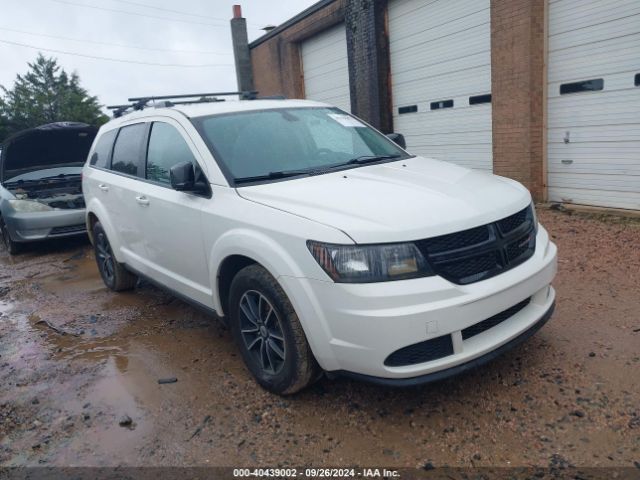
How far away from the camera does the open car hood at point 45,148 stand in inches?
346

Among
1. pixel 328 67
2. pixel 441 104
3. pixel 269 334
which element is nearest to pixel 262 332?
pixel 269 334

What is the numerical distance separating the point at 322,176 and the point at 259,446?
5.55ft

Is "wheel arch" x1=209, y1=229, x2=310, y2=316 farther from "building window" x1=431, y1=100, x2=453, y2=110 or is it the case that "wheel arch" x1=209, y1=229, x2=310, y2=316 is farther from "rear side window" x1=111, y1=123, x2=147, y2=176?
"building window" x1=431, y1=100, x2=453, y2=110

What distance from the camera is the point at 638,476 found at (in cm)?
246

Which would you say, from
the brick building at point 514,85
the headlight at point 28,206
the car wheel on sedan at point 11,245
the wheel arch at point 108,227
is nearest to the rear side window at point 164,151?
the wheel arch at point 108,227

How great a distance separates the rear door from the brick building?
18.4 feet

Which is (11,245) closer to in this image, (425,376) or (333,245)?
(333,245)

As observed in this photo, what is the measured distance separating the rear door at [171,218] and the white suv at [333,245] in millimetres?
17

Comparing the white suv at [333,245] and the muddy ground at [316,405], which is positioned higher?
the white suv at [333,245]

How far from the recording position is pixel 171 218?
405 centimetres

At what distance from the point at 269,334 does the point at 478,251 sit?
51.6 inches

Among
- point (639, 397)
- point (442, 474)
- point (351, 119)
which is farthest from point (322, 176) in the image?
point (639, 397)
